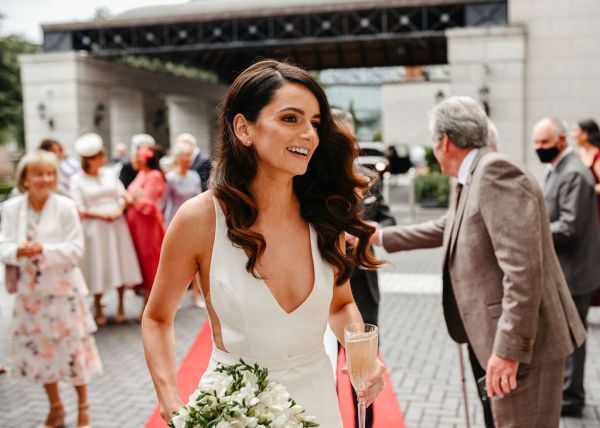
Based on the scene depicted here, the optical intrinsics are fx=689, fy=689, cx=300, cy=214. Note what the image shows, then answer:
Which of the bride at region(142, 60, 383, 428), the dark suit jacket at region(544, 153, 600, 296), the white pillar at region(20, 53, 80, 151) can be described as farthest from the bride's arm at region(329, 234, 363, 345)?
the white pillar at region(20, 53, 80, 151)

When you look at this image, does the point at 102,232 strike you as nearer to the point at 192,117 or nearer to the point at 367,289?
the point at 367,289

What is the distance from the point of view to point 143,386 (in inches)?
249

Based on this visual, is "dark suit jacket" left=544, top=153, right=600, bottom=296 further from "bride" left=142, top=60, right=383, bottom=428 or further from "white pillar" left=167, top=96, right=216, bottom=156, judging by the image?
"white pillar" left=167, top=96, right=216, bottom=156

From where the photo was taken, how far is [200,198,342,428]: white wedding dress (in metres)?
2.22

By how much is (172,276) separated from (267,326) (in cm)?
36

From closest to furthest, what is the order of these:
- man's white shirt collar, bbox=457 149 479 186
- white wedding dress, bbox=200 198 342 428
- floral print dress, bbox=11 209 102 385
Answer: white wedding dress, bbox=200 198 342 428, man's white shirt collar, bbox=457 149 479 186, floral print dress, bbox=11 209 102 385

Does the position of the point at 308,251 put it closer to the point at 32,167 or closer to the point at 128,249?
the point at 32,167

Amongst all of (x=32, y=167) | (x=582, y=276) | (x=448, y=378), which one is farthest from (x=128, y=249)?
(x=582, y=276)

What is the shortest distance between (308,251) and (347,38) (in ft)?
68.6

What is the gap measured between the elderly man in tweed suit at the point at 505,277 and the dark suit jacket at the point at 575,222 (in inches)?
81.6

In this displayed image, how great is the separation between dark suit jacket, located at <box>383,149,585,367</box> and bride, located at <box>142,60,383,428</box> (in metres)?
1.02

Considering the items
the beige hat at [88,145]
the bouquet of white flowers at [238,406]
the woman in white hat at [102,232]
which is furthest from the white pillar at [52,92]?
the bouquet of white flowers at [238,406]

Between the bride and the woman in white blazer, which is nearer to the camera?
the bride

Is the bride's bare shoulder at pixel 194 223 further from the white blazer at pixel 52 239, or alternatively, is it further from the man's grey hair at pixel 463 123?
the white blazer at pixel 52 239
